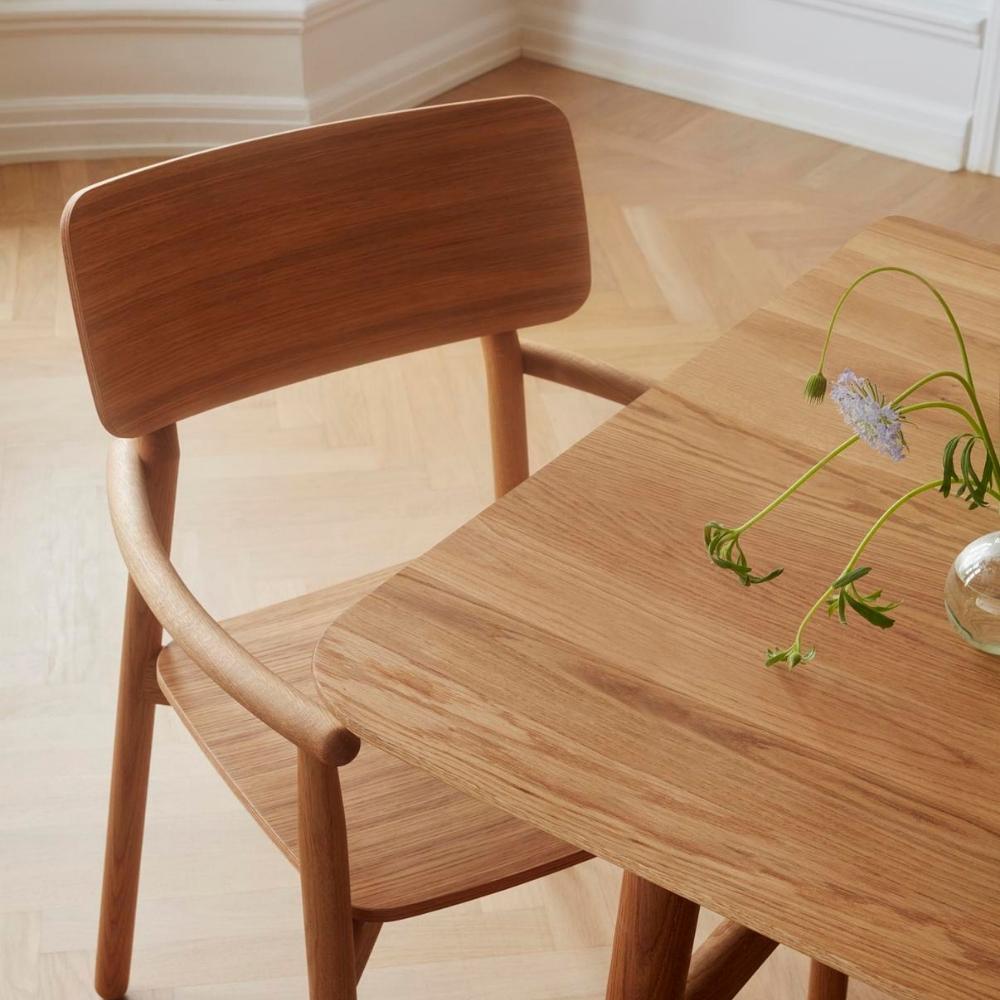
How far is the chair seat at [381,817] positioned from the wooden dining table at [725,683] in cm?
19

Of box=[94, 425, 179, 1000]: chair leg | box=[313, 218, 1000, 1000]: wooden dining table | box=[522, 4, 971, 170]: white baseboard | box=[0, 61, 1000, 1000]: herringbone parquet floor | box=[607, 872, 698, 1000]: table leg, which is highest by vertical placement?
box=[313, 218, 1000, 1000]: wooden dining table

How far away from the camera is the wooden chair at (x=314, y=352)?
1042 millimetres

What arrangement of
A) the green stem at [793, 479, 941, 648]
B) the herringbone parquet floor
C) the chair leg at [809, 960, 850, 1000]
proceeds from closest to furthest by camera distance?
the green stem at [793, 479, 941, 648], the chair leg at [809, 960, 850, 1000], the herringbone parquet floor

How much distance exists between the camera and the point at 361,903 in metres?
1.04

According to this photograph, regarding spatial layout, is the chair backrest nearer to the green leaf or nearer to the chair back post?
the chair back post

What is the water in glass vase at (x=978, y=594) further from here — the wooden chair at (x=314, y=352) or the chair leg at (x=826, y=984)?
the chair leg at (x=826, y=984)

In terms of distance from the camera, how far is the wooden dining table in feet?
2.28

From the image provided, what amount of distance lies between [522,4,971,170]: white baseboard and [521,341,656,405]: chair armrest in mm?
2253

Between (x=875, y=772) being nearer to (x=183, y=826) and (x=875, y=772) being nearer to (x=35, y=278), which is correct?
(x=183, y=826)

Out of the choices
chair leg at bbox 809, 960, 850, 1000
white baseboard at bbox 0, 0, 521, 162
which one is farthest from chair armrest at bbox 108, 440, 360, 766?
white baseboard at bbox 0, 0, 521, 162

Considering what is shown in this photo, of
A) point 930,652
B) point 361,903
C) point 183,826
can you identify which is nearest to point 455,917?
point 183,826

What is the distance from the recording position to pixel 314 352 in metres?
1.24

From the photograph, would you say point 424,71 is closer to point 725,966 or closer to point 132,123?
point 132,123

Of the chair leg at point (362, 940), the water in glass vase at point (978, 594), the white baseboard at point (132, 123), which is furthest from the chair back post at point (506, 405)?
the white baseboard at point (132, 123)
